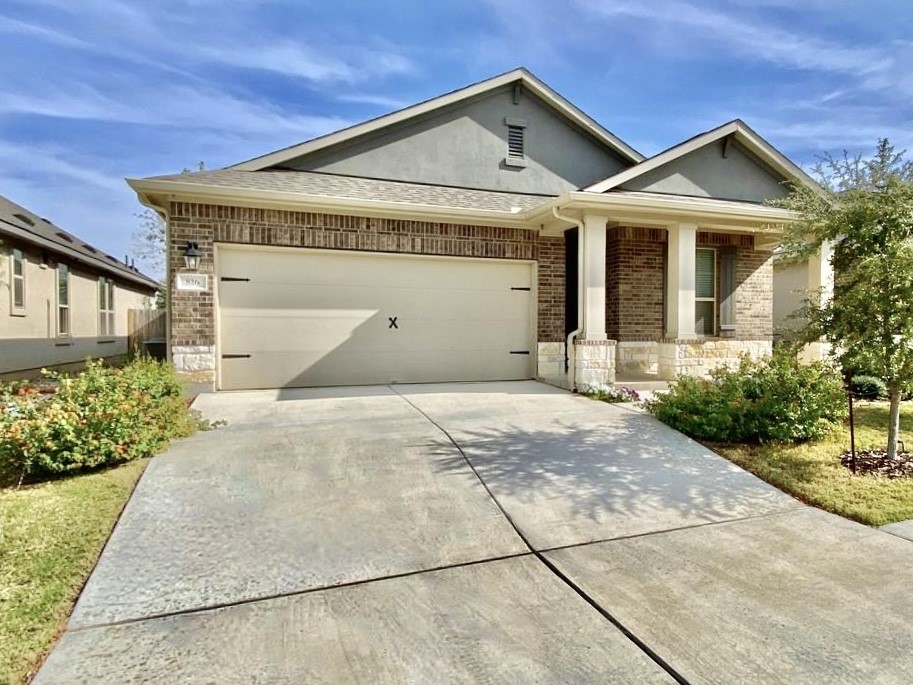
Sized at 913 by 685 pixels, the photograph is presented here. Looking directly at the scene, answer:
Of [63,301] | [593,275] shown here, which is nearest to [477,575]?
[593,275]

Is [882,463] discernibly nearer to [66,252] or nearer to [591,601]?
[591,601]

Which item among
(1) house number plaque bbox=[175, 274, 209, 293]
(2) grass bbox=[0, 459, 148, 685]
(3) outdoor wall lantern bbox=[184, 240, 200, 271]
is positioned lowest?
(2) grass bbox=[0, 459, 148, 685]

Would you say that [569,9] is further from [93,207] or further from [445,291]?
[93,207]

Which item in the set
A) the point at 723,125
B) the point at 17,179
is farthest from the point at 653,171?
the point at 17,179

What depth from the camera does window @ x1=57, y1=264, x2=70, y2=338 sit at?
521 inches

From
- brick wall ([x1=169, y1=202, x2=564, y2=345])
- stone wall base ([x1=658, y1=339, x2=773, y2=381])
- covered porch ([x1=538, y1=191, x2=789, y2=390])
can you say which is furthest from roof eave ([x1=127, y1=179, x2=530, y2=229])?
stone wall base ([x1=658, y1=339, x2=773, y2=381])

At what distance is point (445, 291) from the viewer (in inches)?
365

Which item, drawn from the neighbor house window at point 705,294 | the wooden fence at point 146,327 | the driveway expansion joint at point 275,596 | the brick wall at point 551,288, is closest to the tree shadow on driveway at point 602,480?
the driveway expansion joint at point 275,596

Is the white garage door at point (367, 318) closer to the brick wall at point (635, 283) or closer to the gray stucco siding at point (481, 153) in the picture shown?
the brick wall at point (635, 283)

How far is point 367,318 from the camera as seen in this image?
29.3ft

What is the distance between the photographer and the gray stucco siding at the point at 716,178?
31.2 feet

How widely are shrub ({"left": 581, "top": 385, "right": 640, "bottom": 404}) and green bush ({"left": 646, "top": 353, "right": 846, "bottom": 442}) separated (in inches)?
50.1

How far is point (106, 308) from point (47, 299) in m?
4.78

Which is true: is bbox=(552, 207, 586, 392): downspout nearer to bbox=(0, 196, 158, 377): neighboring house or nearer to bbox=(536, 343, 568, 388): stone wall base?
bbox=(536, 343, 568, 388): stone wall base
